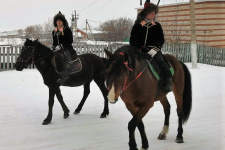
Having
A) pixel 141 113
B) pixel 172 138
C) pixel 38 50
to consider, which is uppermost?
pixel 38 50

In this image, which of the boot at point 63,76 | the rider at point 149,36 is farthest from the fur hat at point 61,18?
the rider at point 149,36

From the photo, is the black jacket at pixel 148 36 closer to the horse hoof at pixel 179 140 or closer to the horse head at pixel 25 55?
the horse hoof at pixel 179 140

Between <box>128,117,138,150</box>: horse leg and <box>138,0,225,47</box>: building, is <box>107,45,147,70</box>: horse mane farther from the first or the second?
<box>138,0,225,47</box>: building

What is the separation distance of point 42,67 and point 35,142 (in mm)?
2014

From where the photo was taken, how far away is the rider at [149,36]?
4.91 meters

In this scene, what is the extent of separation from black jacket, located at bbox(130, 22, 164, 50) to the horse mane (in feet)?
1.46

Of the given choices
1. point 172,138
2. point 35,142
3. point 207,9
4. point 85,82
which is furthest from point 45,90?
point 207,9

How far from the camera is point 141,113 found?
4.41 meters

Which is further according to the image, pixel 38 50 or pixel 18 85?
pixel 18 85

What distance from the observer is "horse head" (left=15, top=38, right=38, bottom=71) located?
20.4 feet

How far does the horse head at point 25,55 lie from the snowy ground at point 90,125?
4.27 feet

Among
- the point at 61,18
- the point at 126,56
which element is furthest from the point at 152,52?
the point at 61,18

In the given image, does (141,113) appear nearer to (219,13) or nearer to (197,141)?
(197,141)

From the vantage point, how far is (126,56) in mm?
3924
